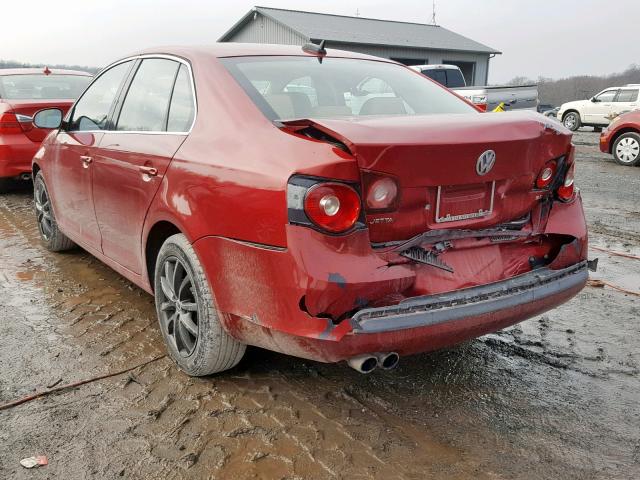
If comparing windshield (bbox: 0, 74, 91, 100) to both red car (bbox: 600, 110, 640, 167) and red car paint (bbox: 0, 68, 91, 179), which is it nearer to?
red car paint (bbox: 0, 68, 91, 179)

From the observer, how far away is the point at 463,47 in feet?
104

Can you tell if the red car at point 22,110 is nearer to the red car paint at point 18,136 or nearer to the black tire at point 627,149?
the red car paint at point 18,136

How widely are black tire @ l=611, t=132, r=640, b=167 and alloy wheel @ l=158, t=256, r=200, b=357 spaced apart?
452 inches

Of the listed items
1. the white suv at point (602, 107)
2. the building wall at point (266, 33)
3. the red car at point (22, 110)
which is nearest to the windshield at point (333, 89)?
the red car at point (22, 110)

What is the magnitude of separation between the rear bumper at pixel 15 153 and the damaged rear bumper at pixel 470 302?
6269mm

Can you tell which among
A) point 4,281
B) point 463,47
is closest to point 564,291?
point 4,281

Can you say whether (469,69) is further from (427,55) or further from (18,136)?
(18,136)

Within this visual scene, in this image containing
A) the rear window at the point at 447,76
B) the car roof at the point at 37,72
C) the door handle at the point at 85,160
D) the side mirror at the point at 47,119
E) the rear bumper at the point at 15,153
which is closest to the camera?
the door handle at the point at 85,160

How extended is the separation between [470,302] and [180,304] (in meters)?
1.44

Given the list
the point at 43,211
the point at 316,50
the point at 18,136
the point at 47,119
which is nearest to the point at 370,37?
the point at 18,136

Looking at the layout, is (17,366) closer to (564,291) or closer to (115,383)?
(115,383)

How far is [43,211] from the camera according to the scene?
514 centimetres

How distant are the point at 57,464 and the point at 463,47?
32660 mm

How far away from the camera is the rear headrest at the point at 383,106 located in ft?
9.93
